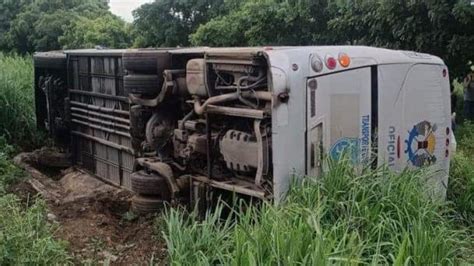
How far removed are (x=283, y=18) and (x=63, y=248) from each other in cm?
944

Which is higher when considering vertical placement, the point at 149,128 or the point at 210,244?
the point at 149,128

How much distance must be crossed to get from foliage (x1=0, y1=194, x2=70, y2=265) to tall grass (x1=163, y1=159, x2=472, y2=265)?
871 mm

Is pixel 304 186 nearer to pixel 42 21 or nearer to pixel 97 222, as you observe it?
pixel 97 222

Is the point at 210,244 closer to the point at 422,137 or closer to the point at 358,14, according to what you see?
the point at 422,137

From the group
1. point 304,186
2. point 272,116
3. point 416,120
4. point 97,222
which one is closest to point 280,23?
point 97,222

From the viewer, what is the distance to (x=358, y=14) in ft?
37.8

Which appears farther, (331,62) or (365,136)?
(365,136)

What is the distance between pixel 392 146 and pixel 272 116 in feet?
3.91

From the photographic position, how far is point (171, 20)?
19.9 metres

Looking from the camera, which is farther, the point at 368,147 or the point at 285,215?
the point at 368,147

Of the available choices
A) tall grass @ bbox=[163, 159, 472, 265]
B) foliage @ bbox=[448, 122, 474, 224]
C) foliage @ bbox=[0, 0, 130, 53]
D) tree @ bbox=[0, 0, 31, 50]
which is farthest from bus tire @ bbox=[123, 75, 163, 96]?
tree @ bbox=[0, 0, 31, 50]

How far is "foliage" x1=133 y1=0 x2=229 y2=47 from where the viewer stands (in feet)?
64.1

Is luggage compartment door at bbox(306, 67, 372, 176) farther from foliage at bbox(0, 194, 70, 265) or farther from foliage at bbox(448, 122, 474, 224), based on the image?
foliage at bbox(0, 194, 70, 265)

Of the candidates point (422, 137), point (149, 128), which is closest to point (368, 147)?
point (422, 137)
